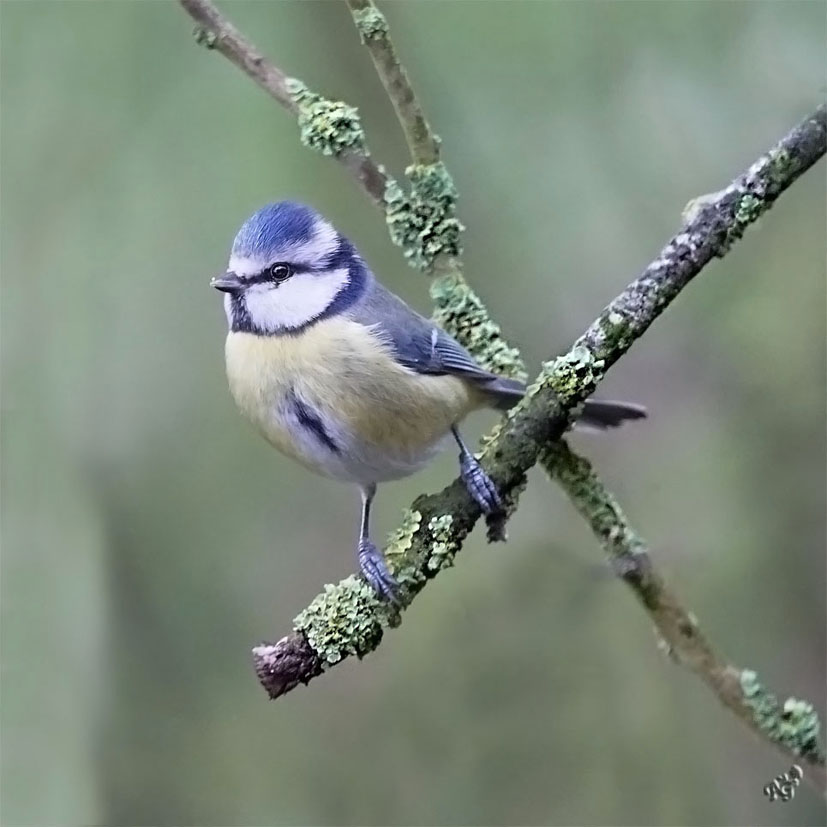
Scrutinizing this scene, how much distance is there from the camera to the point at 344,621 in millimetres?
647

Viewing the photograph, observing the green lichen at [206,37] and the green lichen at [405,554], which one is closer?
the green lichen at [405,554]

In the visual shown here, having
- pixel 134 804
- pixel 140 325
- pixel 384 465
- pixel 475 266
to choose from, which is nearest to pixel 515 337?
pixel 475 266

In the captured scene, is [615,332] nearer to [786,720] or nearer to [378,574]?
[378,574]

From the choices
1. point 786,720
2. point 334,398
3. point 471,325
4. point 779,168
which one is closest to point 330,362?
point 334,398

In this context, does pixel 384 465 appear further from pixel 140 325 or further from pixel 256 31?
pixel 256 31

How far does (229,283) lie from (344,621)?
336mm

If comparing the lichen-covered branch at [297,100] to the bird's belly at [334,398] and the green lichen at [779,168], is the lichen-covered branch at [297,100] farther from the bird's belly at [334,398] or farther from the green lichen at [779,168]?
the green lichen at [779,168]

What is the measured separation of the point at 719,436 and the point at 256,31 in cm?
82

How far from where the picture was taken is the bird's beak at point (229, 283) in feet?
2.64

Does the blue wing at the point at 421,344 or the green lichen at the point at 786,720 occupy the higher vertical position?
the blue wing at the point at 421,344

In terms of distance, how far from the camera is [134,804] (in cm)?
121

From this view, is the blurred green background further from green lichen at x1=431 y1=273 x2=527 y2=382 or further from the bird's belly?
the bird's belly

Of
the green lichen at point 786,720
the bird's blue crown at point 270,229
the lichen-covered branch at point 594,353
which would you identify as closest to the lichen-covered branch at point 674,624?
the green lichen at point 786,720

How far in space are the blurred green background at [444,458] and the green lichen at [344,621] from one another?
542mm
